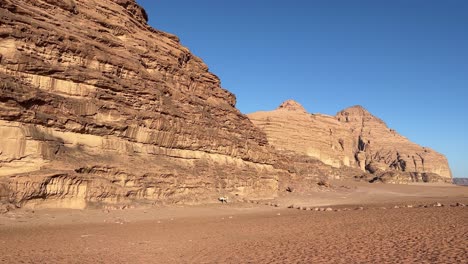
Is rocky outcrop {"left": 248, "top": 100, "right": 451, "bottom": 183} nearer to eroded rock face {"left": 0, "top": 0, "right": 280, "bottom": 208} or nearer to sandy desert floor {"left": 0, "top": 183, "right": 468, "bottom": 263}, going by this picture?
eroded rock face {"left": 0, "top": 0, "right": 280, "bottom": 208}

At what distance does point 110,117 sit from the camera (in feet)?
88.5

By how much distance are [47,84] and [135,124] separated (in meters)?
7.01

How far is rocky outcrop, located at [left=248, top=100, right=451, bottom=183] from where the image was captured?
85.9 meters

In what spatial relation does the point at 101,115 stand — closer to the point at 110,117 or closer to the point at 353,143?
the point at 110,117

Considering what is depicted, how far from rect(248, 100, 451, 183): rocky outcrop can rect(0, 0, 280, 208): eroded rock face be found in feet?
147

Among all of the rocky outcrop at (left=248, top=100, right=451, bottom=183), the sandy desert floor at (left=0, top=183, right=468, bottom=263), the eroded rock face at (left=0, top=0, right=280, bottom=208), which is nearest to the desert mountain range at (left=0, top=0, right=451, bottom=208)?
the eroded rock face at (left=0, top=0, right=280, bottom=208)

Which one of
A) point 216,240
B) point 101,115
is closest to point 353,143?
point 101,115

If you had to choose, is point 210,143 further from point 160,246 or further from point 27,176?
point 160,246

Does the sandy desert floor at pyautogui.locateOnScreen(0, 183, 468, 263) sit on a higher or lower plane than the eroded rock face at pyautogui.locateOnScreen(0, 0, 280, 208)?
lower

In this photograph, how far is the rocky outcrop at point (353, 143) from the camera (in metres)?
85.9

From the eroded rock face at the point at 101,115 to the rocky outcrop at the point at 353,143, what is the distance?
44.8m

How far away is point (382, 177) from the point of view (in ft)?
Answer: 323

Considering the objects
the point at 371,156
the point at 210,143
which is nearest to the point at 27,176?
the point at 210,143

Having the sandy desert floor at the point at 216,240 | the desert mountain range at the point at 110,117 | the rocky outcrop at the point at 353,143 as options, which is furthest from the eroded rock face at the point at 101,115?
the rocky outcrop at the point at 353,143
